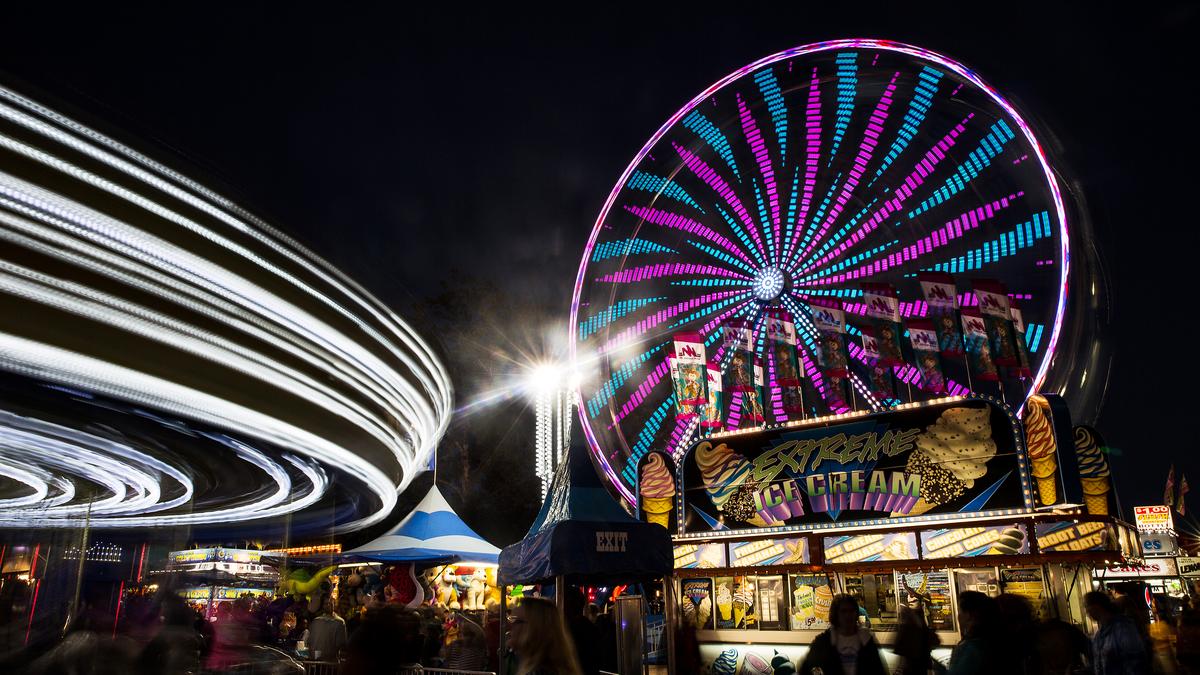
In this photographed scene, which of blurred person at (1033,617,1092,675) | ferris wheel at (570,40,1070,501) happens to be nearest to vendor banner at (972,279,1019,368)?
ferris wheel at (570,40,1070,501)

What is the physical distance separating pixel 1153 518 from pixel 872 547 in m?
28.3

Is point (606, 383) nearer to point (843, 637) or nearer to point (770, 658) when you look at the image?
point (770, 658)

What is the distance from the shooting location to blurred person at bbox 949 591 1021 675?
422 cm

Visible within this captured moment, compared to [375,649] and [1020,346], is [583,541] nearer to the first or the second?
[375,649]

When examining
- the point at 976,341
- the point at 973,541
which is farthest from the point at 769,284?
the point at 973,541

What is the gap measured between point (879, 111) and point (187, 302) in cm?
1709

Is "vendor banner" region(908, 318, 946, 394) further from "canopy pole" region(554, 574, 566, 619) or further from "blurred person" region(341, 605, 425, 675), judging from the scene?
"blurred person" region(341, 605, 425, 675)

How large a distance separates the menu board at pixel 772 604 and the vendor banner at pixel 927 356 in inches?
222

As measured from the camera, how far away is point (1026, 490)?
11.9 meters

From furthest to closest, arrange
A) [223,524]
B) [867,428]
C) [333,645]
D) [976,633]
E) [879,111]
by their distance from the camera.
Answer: [879,111]
[223,524]
[867,428]
[333,645]
[976,633]

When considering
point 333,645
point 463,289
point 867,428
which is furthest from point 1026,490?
point 463,289

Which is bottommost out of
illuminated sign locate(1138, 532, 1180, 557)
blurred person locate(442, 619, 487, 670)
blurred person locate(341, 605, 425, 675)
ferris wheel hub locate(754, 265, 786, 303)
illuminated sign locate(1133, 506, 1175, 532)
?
Answer: blurred person locate(442, 619, 487, 670)

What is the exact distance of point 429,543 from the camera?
59.9 ft

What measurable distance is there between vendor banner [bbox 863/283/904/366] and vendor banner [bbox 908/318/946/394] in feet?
2.00
